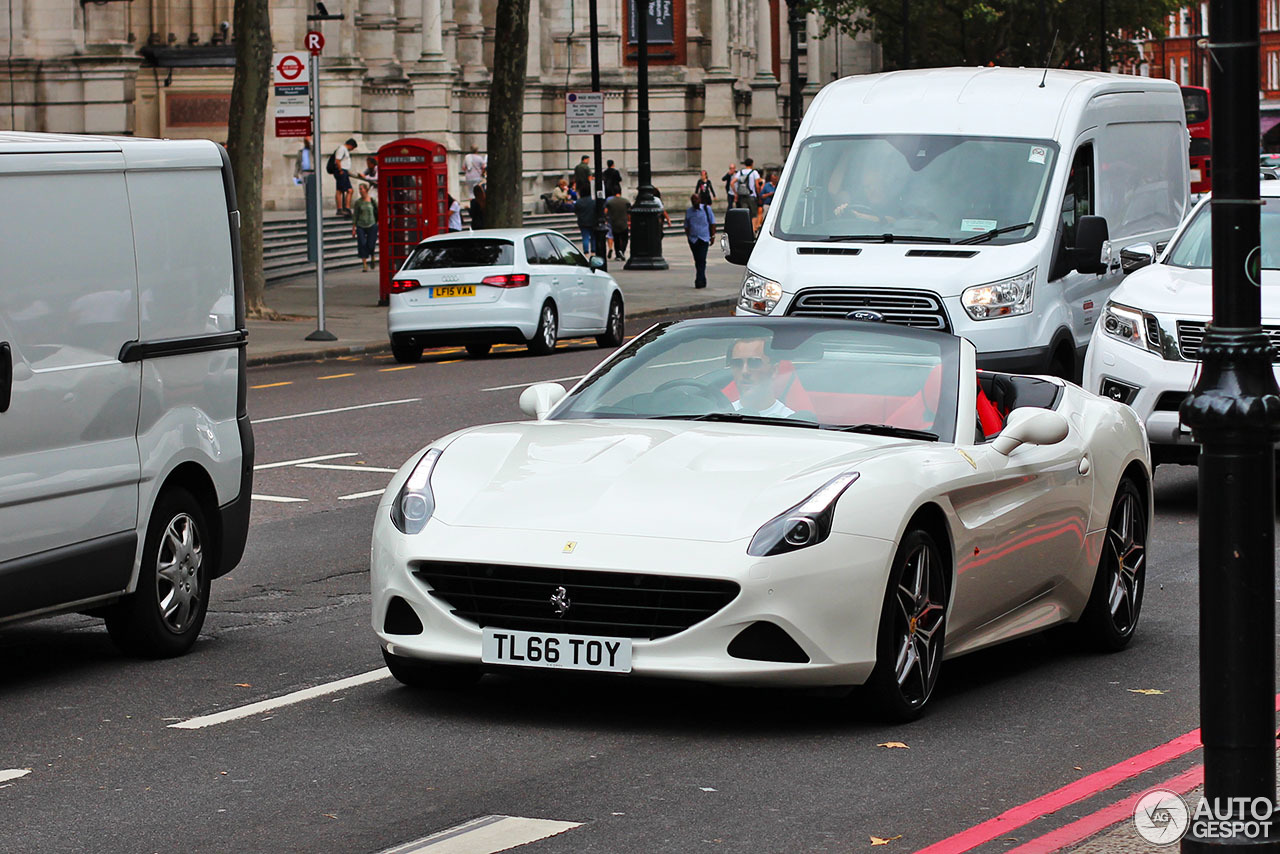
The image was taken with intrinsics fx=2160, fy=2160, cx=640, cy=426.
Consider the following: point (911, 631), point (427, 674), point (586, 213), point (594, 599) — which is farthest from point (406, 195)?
point (594, 599)

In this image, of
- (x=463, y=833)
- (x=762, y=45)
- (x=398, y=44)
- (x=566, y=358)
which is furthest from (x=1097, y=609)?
(x=762, y=45)

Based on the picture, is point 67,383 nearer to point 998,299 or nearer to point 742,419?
point 742,419

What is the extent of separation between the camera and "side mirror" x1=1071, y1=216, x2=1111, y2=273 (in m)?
15.1

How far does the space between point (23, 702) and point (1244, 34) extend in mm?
4836

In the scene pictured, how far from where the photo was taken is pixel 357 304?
112 ft

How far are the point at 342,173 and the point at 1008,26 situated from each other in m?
41.4

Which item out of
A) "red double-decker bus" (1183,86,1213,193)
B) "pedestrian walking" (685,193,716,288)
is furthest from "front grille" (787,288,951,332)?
"pedestrian walking" (685,193,716,288)

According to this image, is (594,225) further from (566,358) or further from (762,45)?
(762,45)

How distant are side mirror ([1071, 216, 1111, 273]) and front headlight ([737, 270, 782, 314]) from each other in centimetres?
215

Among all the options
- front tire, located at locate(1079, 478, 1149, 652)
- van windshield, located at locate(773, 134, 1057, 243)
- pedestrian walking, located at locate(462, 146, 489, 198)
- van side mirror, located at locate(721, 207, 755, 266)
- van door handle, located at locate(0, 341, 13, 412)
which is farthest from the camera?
pedestrian walking, located at locate(462, 146, 489, 198)

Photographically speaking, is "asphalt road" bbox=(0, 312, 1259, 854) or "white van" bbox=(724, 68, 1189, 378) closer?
"asphalt road" bbox=(0, 312, 1259, 854)

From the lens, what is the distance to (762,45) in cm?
7819

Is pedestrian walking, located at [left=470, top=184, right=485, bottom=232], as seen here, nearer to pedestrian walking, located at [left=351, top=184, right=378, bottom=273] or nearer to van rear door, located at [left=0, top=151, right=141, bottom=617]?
pedestrian walking, located at [left=351, top=184, right=378, bottom=273]

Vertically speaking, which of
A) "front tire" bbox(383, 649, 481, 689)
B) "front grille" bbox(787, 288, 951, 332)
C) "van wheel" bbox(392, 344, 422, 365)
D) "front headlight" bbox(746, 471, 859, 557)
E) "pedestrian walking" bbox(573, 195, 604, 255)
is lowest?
"van wheel" bbox(392, 344, 422, 365)
